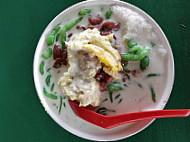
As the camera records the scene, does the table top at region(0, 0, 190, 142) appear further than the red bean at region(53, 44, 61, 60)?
Yes

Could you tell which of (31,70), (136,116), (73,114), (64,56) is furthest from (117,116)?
(31,70)

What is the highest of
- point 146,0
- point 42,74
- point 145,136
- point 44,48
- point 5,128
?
point 146,0

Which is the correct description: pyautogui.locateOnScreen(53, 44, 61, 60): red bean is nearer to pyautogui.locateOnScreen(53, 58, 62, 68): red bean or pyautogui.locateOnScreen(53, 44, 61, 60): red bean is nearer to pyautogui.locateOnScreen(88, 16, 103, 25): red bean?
pyautogui.locateOnScreen(53, 58, 62, 68): red bean

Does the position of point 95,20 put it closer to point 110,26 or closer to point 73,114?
point 110,26

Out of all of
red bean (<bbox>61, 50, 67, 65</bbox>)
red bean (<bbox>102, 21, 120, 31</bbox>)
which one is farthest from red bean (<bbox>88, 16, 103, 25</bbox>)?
red bean (<bbox>61, 50, 67, 65</bbox>)

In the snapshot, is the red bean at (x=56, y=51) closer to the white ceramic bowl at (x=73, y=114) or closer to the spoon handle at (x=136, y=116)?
the white ceramic bowl at (x=73, y=114)

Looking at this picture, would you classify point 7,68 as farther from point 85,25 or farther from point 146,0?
point 146,0

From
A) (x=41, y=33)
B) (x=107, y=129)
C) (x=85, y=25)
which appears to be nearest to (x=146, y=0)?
(x=85, y=25)
